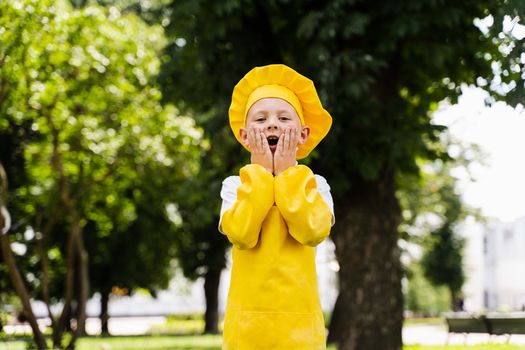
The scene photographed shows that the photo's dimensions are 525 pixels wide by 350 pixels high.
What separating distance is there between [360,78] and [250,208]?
562cm

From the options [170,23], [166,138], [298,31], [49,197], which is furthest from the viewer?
[49,197]

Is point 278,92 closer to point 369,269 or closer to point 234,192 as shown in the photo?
point 234,192

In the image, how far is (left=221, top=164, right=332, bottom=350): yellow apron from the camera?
3.98 metres

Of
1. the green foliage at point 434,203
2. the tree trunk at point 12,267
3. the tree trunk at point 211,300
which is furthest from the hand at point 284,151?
the tree trunk at point 211,300

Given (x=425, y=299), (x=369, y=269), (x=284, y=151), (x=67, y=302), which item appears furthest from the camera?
(x=425, y=299)

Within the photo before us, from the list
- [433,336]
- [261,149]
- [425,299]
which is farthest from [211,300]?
[425,299]

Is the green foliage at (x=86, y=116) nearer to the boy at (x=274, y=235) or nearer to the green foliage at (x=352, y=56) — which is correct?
the green foliage at (x=352, y=56)

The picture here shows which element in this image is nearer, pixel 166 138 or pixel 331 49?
pixel 331 49

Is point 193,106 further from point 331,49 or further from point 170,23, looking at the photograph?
point 331,49

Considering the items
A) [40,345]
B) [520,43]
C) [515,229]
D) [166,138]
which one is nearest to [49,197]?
[166,138]

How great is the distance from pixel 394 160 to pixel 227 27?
2.51 meters

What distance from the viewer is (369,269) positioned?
10.5m

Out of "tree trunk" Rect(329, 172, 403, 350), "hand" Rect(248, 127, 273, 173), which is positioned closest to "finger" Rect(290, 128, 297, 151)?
"hand" Rect(248, 127, 273, 173)

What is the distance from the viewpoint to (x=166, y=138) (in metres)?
15.4
